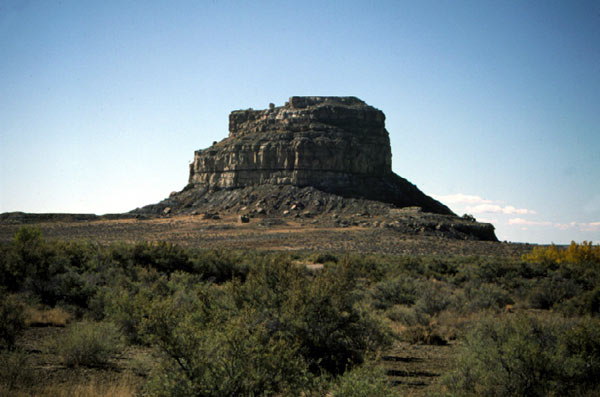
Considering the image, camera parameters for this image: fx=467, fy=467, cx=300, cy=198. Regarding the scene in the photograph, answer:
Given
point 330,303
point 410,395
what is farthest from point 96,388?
point 410,395

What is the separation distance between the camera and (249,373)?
566 cm

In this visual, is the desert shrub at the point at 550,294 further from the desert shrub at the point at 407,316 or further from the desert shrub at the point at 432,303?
the desert shrub at the point at 407,316

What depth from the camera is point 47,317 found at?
12.6m

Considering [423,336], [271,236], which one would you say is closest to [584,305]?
[423,336]

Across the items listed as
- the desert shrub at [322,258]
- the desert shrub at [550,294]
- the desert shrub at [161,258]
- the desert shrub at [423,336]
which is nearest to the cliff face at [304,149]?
the desert shrub at [322,258]

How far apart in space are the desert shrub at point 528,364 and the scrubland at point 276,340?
0.9 inches

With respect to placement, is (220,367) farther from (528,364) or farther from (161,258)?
(161,258)

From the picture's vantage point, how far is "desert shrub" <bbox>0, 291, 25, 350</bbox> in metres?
9.02

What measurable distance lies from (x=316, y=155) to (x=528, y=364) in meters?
78.3

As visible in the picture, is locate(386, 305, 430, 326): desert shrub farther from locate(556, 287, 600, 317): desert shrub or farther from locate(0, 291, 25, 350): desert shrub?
locate(0, 291, 25, 350): desert shrub

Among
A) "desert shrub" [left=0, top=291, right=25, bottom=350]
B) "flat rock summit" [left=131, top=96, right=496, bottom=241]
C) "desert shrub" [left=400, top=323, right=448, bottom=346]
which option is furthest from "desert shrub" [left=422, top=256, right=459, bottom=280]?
"flat rock summit" [left=131, top=96, right=496, bottom=241]

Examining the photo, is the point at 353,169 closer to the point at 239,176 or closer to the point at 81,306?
the point at 239,176

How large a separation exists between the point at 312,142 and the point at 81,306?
241ft

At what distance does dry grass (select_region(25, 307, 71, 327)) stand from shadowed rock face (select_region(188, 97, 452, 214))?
227 feet
